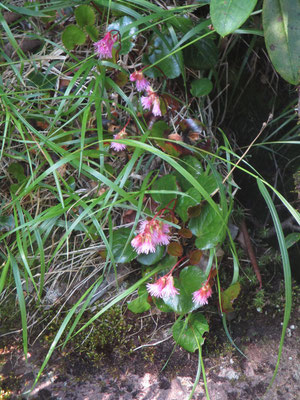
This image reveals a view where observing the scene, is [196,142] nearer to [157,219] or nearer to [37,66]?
[157,219]

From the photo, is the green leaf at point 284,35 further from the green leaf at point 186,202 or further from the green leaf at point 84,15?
the green leaf at point 84,15

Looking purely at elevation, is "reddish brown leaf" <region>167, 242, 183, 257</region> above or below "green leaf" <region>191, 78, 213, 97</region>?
below

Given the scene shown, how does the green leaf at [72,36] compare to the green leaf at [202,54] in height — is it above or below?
above

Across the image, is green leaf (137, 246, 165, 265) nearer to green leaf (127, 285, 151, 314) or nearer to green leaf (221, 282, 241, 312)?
green leaf (127, 285, 151, 314)

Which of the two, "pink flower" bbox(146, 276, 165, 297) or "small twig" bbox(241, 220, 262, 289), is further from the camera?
"small twig" bbox(241, 220, 262, 289)

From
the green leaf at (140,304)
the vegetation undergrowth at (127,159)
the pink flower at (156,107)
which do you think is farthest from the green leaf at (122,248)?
the pink flower at (156,107)

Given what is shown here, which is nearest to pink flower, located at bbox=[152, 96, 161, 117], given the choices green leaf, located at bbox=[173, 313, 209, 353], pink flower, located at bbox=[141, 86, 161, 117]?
pink flower, located at bbox=[141, 86, 161, 117]

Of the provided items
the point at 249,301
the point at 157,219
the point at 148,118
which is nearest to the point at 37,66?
the point at 148,118
